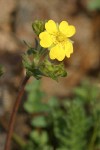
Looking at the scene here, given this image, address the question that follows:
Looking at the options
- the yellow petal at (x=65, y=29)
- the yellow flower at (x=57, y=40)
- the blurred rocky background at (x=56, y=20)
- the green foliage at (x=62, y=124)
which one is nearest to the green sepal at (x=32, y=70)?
the yellow flower at (x=57, y=40)

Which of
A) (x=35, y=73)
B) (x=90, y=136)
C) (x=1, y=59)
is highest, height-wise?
(x=35, y=73)

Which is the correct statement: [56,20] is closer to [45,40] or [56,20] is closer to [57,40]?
[57,40]

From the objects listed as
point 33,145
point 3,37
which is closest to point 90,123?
point 33,145

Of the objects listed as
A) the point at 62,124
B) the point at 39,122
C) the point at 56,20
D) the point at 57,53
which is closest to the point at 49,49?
the point at 57,53

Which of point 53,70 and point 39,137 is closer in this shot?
point 53,70

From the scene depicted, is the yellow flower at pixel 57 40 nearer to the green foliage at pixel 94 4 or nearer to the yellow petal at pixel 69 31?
the yellow petal at pixel 69 31

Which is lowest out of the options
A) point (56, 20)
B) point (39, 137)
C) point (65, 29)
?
point (39, 137)

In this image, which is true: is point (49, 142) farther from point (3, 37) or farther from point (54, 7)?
point (54, 7)
